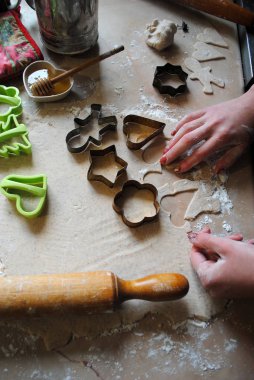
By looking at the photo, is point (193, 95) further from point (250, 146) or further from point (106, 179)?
point (106, 179)

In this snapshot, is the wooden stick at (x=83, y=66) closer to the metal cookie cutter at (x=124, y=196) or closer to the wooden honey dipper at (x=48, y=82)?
the wooden honey dipper at (x=48, y=82)

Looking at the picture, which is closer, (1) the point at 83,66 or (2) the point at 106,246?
(2) the point at 106,246

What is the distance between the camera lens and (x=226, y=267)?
0.68 meters

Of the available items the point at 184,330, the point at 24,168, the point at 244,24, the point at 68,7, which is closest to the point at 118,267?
the point at 184,330

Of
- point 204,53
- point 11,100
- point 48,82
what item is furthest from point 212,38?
point 11,100

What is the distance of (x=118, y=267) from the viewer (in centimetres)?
75

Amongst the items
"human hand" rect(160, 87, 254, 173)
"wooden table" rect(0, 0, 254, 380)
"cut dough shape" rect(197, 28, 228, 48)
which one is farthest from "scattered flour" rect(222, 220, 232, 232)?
"cut dough shape" rect(197, 28, 228, 48)

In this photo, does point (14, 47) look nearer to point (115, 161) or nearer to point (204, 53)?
point (115, 161)

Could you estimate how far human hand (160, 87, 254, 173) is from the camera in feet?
2.84

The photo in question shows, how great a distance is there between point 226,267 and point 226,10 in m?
0.86

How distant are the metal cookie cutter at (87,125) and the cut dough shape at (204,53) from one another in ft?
1.22

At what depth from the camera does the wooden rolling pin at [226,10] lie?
1.12m

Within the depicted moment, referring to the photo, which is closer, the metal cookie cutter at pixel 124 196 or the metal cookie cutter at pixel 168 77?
the metal cookie cutter at pixel 124 196

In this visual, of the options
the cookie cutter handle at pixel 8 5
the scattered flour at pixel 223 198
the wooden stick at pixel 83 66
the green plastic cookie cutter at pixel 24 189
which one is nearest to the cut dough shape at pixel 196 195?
the scattered flour at pixel 223 198
